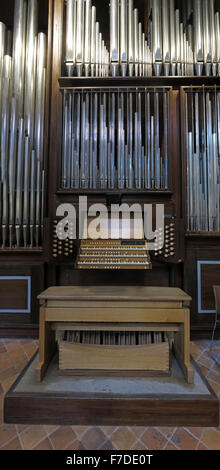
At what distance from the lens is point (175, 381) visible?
77.8 inches

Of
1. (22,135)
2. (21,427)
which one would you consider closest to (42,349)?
(21,427)

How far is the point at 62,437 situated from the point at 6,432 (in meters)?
0.40

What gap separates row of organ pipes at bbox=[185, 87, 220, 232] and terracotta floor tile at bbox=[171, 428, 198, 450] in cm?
221

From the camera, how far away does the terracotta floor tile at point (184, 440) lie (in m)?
1.56

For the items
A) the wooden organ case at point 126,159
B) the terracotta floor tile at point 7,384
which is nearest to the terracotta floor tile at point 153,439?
the terracotta floor tile at point 7,384

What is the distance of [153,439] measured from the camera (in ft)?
5.28

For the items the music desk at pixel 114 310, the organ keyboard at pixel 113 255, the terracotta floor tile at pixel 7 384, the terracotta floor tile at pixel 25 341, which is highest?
the organ keyboard at pixel 113 255

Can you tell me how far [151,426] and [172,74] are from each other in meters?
4.03

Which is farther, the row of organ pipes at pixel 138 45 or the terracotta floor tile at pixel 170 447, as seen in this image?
the row of organ pipes at pixel 138 45

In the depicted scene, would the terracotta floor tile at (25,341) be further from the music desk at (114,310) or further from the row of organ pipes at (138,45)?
the row of organ pipes at (138,45)

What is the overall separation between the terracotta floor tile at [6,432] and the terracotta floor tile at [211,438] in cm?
130

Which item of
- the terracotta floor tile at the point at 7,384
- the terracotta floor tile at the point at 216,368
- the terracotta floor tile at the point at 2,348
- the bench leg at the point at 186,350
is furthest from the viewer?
the terracotta floor tile at the point at 2,348

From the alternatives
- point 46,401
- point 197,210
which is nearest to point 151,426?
point 46,401

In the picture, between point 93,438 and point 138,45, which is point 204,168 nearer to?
point 138,45
